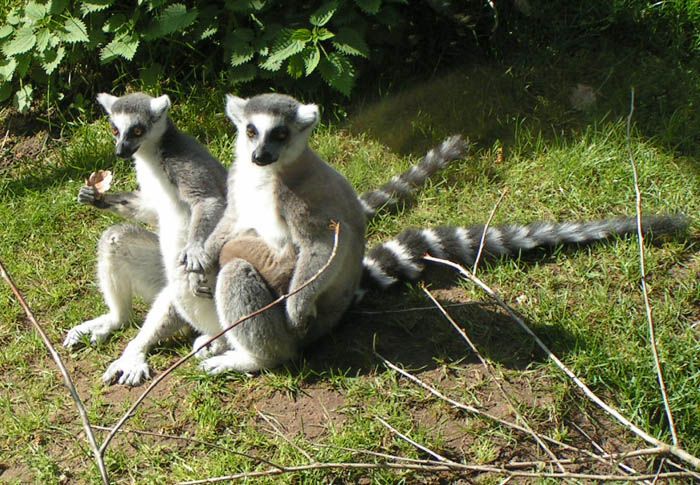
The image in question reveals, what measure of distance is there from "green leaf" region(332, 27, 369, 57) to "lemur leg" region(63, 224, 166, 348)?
197 centimetres

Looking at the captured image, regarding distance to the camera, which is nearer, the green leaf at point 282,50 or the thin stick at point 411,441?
the thin stick at point 411,441

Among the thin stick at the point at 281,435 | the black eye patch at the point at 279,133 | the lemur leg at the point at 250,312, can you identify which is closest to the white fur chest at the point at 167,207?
the lemur leg at the point at 250,312

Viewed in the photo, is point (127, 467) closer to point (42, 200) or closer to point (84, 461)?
point (84, 461)

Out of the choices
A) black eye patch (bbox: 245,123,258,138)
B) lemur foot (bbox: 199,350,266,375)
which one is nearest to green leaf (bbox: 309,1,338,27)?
black eye patch (bbox: 245,123,258,138)

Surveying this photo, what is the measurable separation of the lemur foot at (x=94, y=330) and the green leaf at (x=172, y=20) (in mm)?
2312

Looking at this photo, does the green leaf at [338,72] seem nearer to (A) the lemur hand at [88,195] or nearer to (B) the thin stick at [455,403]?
(A) the lemur hand at [88,195]

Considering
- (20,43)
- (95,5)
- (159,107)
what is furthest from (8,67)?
(159,107)

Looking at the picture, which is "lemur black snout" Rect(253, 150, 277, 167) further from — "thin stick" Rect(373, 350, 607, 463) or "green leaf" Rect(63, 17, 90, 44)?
"green leaf" Rect(63, 17, 90, 44)

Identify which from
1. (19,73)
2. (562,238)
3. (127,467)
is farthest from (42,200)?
(562,238)

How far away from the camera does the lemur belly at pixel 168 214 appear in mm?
4609

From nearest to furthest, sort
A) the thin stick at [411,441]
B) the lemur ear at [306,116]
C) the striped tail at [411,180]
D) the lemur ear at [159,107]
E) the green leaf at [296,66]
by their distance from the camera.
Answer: the thin stick at [411,441]
the lemur ear at [306,116]
the lemur ear at [159,107]
the striped tail at [411,180]
the green leaf at [296,66]

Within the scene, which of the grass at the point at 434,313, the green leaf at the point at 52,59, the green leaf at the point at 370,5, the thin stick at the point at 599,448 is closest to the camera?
the thin stick at the point at 599,448

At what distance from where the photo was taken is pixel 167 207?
4656 mm

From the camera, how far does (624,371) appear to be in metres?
4.10
